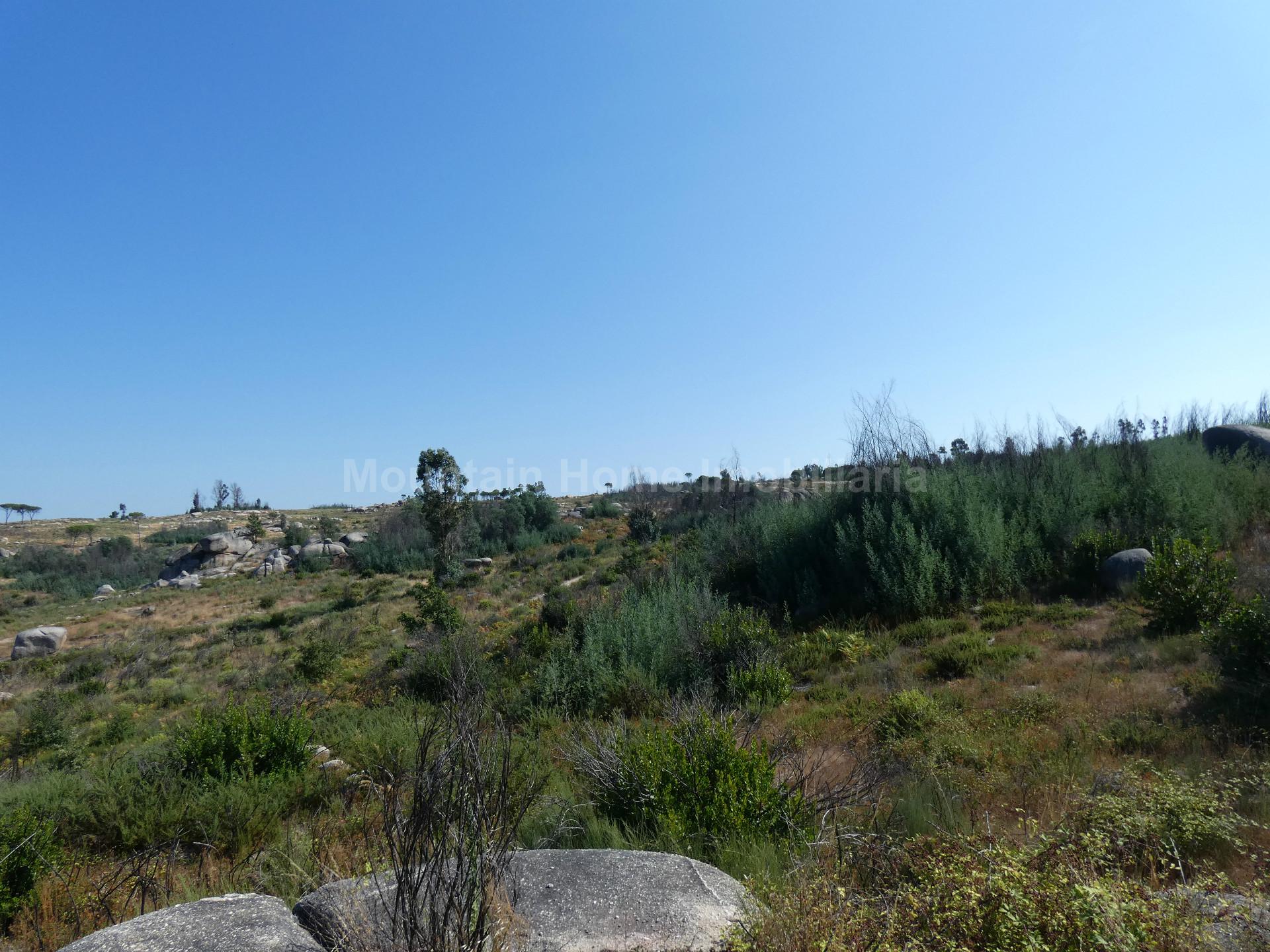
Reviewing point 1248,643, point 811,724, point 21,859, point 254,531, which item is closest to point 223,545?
point 254,531

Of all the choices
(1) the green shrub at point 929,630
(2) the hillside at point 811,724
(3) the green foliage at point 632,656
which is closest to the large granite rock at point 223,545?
(2) the hillside at point 811,724

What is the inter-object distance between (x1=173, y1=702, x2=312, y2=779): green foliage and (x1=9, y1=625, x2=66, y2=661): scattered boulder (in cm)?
1709

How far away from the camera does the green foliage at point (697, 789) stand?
3.64 metres

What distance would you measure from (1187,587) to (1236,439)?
29.2 ft

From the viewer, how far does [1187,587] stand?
6984 mm

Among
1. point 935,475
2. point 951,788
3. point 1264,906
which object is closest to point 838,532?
point 935,475

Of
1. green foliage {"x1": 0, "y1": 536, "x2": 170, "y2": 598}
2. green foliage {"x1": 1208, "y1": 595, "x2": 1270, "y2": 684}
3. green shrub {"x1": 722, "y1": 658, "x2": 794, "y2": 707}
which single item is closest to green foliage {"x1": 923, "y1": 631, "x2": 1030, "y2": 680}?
green shrub {"x1": 722, "y1": 658, "x2": 794, "y2": 707}

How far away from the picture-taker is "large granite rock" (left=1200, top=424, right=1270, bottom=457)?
12.2m

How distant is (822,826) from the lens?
342cm

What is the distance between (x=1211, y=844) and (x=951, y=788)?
1317mm

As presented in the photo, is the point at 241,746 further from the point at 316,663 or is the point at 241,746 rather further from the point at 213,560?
the point at 213,560

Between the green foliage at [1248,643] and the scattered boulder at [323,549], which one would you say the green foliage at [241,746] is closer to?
the green foliage at [1248,643]

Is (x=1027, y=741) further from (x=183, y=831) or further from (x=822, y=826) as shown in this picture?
(x=183, y=831)

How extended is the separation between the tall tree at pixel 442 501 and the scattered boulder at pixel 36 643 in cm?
1110
